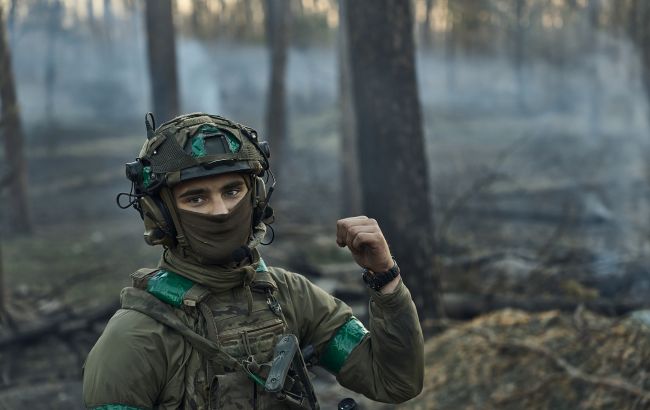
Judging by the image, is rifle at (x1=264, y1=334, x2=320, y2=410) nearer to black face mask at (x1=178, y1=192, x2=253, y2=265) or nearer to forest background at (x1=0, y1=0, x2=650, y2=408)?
black face mask at (x1=178, y1=192, x2=253, y2=265)

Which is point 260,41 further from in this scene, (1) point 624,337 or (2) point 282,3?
(1) point 624,337

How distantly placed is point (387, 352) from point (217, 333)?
57 cm

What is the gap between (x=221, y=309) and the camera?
7.86 feet

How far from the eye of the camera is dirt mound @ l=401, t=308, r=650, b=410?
15.8ft

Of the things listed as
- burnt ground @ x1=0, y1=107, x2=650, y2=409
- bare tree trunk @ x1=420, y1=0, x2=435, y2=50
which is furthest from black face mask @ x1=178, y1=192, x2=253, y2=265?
bare tree trunk @ x1=420, y1=0, x2=435, y2=50

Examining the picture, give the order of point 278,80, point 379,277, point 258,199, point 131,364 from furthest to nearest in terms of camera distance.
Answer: point 278,80, point 258,199, point 379,277, point 131,364

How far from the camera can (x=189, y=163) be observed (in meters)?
2.36

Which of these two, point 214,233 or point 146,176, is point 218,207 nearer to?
point 214,233

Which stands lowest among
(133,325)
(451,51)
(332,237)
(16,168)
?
(332,237)

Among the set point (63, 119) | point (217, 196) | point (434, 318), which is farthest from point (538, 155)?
point (217, 196)

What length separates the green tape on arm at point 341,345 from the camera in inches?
104

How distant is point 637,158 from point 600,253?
1285cm

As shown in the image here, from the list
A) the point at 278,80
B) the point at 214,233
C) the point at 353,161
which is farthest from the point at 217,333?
the point at 278,80

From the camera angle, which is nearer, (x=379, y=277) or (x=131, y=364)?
(x=131, y=364)
